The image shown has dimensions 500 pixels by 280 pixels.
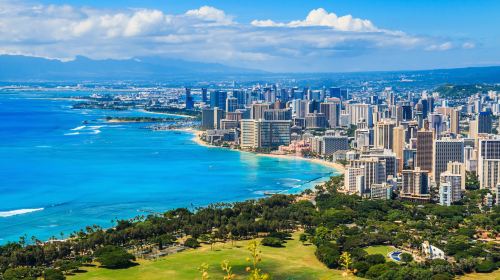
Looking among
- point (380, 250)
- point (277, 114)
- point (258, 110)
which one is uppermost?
point (258, 110)

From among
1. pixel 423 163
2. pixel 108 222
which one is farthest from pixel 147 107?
pixel 108 222

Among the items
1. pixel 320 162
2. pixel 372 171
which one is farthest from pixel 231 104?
pixel 372 171

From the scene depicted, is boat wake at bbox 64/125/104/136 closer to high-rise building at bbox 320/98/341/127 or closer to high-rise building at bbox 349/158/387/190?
high-rise building at bbox 320/98/341/127

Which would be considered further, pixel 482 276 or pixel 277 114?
pixel 277 114

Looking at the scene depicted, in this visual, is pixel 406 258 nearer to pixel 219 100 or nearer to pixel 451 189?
pixel 451 189

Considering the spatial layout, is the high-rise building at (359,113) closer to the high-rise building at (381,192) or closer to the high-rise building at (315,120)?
the high-rise building at (315,120)

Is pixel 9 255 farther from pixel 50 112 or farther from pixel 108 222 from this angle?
pixel 50 112

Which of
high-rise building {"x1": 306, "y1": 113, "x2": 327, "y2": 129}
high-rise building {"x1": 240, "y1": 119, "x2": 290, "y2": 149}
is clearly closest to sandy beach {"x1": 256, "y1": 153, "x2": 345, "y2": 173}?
high-rise building {"x1": 240, "y1": 119, "x2": 290, "y2": 149}
